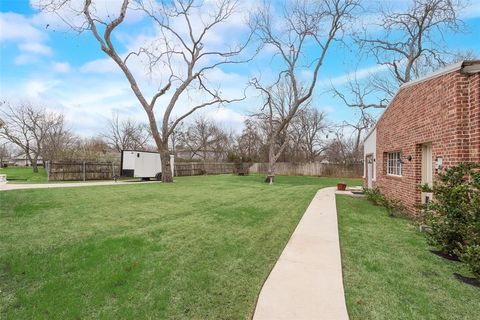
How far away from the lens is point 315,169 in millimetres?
30844

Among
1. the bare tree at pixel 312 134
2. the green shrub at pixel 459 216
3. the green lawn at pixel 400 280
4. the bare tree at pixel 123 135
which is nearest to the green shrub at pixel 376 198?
the green lawn at pixel 400 280

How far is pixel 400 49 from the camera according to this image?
20.9 metres

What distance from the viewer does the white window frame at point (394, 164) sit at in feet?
30.7

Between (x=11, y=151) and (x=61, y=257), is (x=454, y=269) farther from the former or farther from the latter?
(x=11, y=151)

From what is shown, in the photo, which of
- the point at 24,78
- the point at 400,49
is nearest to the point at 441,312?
the point at 24,78

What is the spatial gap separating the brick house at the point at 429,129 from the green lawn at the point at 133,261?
132 inches

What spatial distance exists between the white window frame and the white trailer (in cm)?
1419

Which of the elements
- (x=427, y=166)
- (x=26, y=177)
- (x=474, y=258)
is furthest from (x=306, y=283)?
(x=26, y=177)

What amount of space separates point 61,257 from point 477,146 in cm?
645

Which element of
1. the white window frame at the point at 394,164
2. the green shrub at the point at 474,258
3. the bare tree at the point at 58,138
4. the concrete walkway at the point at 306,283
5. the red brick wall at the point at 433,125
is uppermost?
the bare tree at the point at 58,138

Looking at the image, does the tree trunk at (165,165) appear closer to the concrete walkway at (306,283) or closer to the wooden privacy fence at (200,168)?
the wooden privacy fence at (200,168)

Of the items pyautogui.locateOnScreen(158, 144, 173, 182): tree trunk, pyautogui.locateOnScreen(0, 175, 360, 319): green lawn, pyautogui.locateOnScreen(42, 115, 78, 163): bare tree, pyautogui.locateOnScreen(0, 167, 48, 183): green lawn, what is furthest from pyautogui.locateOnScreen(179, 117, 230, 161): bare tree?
pyautogui.locateOnScreen(0, 175, 360, 319): green lawn

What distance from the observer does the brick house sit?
4.93 metres

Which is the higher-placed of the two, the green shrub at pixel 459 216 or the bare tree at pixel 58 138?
the bare tree at pixel 58 138
